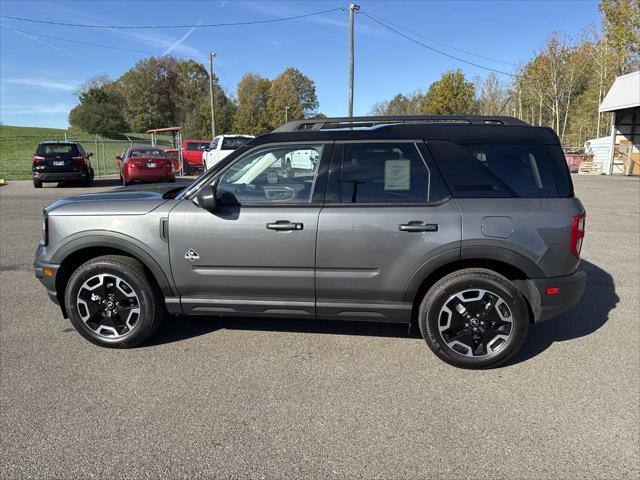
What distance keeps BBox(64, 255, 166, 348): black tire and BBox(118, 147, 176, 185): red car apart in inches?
556

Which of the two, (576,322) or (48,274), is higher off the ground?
(48,274)

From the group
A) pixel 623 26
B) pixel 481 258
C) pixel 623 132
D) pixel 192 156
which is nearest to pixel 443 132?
pixel 481 258

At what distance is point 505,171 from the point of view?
3.42 metres

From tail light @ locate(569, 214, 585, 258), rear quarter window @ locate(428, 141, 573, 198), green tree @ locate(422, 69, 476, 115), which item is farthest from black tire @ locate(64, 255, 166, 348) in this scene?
green tree @ locate(422, 69, 476, 115)

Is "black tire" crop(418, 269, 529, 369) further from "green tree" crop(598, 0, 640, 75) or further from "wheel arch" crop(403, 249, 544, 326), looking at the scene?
"green tree" crop(598, 0, 640, 75)

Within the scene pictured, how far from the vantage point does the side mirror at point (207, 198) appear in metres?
3.41

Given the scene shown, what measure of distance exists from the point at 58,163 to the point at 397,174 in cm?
1717

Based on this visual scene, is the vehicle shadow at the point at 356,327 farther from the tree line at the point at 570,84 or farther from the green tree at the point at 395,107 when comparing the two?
the green tree at the point at 395,107

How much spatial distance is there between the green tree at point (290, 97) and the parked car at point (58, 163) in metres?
57.3

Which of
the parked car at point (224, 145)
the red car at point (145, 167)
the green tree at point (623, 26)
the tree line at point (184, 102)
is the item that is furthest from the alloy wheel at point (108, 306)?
the tree line at point (184, 102)

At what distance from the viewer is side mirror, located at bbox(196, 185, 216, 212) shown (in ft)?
11.2

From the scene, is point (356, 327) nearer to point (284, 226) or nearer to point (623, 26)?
point (284, 226)

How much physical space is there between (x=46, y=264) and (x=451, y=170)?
3409 mm

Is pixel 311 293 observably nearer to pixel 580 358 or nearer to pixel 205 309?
pixel 205 309
